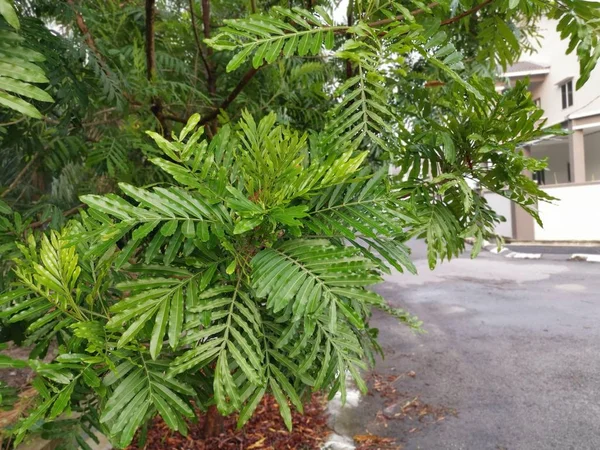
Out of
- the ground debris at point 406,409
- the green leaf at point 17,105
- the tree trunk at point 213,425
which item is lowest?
the ground debris at point 406,409

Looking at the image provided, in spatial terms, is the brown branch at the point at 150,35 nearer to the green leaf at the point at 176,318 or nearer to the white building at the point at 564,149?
the green leaf at the point at 176,318

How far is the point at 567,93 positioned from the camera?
2.76 meters

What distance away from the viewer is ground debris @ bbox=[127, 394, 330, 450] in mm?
1935

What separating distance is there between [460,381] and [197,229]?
273 cm

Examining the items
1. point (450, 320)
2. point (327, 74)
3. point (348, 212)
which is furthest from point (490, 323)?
point (348, 212)

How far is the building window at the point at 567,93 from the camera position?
2688mm

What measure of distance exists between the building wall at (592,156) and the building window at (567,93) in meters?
1.05

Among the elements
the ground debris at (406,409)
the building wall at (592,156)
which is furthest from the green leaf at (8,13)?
the building wall at (592,156)

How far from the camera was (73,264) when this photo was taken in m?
0.66

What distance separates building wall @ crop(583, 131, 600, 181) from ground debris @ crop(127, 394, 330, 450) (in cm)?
338

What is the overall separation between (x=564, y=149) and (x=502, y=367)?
7.27ft

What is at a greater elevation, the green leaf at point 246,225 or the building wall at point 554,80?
the building wall at point 554,80

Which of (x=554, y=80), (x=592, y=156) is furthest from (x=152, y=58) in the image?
(x=592, y=156)

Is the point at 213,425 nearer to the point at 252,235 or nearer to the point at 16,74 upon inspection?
the point at 252,235
